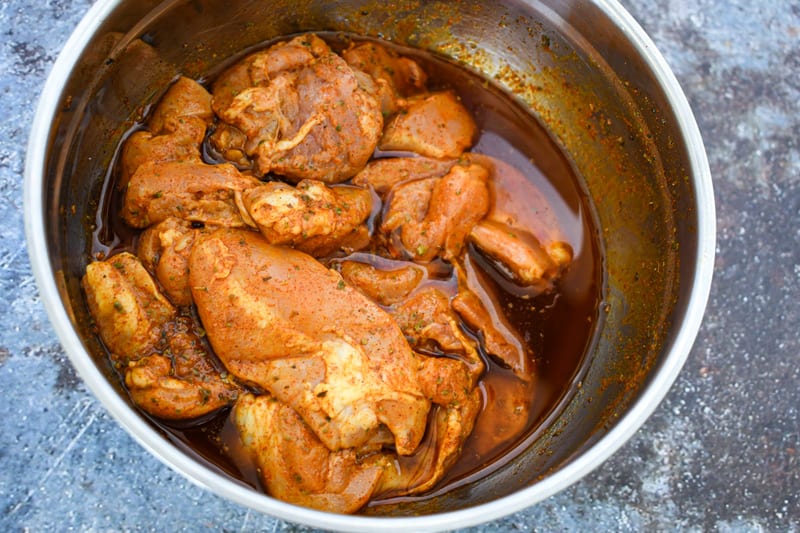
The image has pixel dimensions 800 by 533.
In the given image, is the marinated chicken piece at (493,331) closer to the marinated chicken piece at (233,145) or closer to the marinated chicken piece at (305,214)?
the marinated chicken piece at (305,214)

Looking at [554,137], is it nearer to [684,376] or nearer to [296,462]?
[684,376]

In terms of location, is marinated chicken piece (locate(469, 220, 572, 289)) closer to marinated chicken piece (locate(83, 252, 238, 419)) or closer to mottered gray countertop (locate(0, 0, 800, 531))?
mottered gray countertop (locate(0, 0, 800, 531))

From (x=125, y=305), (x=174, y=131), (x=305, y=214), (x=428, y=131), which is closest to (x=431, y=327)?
(x=305, y=214)

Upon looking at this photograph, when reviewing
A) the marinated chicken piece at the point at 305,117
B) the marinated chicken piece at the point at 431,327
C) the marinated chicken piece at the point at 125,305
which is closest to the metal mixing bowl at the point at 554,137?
the marinated chicken piece at the point at 125,305

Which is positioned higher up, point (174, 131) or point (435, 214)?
point (174, 131)

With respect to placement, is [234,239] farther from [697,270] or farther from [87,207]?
[697,270]

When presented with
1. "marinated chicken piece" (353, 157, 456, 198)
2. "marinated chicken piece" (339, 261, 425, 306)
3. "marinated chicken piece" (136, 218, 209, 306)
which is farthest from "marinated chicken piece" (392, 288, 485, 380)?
"marinated chicken piece" (136, 218, 209, 306)

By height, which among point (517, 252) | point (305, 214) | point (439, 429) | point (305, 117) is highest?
point (305, 117)
